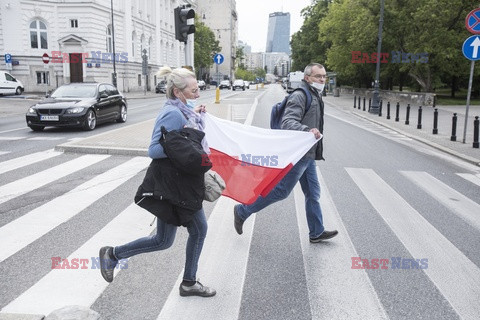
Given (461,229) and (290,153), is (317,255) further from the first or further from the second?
(461,229)

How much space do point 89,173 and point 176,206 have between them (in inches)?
212

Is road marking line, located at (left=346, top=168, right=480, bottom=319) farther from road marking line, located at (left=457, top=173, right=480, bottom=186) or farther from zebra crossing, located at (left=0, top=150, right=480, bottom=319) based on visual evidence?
road marking line, located at (left=457, top=173, right=480, bottom=186)

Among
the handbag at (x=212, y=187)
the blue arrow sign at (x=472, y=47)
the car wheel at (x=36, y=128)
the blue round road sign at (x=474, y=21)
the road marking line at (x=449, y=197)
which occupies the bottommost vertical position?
the road marking line at (x=449, y=197)

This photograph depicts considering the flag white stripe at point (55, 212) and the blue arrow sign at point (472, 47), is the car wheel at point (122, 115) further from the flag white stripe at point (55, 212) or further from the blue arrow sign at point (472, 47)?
the blue arrow sign at point (472, 47)

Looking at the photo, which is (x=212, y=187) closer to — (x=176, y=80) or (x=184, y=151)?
(x=184, y=151)

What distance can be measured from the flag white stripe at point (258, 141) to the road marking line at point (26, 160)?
208 inches

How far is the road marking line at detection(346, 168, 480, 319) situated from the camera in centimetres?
367

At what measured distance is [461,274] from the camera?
411cm

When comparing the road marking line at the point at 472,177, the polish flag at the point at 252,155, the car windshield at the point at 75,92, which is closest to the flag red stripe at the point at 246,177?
the polish flag at the point at 252,155

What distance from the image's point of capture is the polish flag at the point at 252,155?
4637mm

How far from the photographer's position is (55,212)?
228 inches

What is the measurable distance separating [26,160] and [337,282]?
7.63 meters

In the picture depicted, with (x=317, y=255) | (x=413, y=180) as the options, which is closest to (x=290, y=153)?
(x=317, y=255)

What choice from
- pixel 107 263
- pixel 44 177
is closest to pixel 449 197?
pixel 107 263
